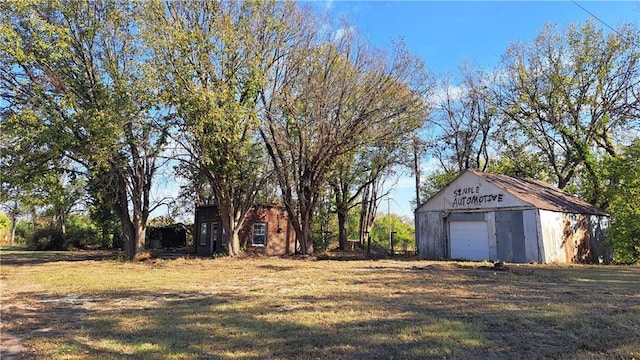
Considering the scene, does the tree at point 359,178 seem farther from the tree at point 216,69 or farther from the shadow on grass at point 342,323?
the shadow on grass at point 342,323

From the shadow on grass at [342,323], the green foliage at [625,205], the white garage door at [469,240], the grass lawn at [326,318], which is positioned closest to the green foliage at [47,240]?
the grass lawn at [326,318]

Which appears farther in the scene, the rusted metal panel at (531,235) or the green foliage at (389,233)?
the green foliage at (389,233)

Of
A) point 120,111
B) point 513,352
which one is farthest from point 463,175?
point 513,352

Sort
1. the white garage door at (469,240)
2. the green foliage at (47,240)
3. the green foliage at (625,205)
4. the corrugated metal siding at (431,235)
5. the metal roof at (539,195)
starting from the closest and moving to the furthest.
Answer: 1. the metal roof at (539,195)
2. the green foliage at (625,205)
3. the white garage door at (469,240)
4. the corrugated metal siding at (431,235)
5. the green foliage at (47,240)

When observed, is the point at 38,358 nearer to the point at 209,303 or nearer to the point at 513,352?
the point at 209,303

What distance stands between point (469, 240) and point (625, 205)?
9142 mm

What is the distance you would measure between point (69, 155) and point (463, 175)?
18660 millimetres

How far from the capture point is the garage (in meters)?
19.4

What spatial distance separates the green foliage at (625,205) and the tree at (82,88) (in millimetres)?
22240

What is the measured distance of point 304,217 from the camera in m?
23.8

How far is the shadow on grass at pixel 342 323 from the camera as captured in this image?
17.3 feet

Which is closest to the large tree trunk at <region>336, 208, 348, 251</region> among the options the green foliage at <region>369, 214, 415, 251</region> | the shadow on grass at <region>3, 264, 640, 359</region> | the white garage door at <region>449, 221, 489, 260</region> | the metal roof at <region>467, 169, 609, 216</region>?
the green foliage at <region>369, 214, 415, 251</region>

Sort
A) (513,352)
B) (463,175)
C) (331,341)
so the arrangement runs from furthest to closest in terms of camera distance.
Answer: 1. (463,175)
2. (331,341)
3. (513,352)

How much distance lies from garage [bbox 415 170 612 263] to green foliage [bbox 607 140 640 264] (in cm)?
108
